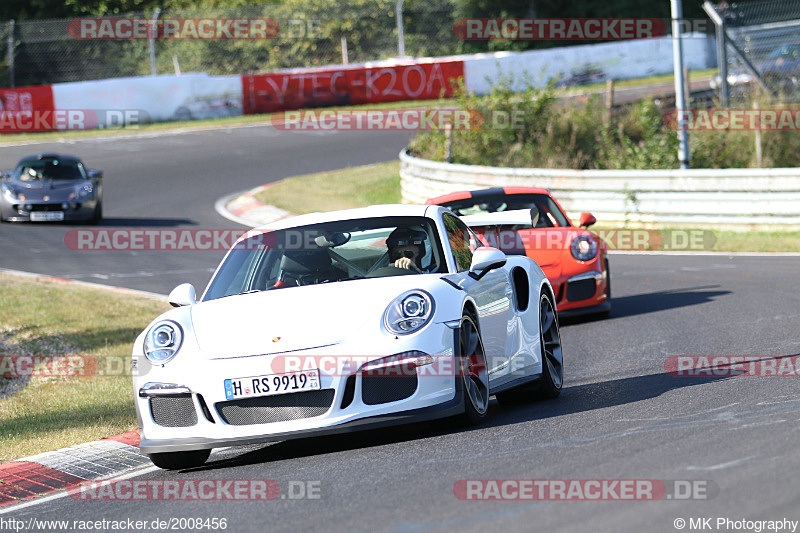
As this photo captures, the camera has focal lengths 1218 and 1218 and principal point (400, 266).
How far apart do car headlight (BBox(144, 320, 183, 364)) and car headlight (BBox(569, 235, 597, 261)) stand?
6360mm

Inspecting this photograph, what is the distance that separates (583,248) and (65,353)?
540cm

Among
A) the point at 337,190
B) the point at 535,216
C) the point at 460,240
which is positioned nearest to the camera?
the point at 460,240

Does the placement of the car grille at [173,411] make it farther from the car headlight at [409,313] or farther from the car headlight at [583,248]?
the car headlight at [583,248]

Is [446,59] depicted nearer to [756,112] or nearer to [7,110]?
[7,110]

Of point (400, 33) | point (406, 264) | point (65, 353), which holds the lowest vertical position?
point (65, 353)

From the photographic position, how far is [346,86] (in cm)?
3969

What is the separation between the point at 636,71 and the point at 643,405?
131 feet

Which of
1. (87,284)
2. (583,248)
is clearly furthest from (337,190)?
(583,248)

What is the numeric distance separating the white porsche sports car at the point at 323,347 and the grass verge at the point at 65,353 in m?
1.67

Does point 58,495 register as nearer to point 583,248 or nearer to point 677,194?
point 583,248

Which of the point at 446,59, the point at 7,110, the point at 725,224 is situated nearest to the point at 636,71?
the point at 446,59

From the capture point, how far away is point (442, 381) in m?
6.55

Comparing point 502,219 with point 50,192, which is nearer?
point 502,219

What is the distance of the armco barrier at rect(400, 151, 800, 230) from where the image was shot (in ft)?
60.6
